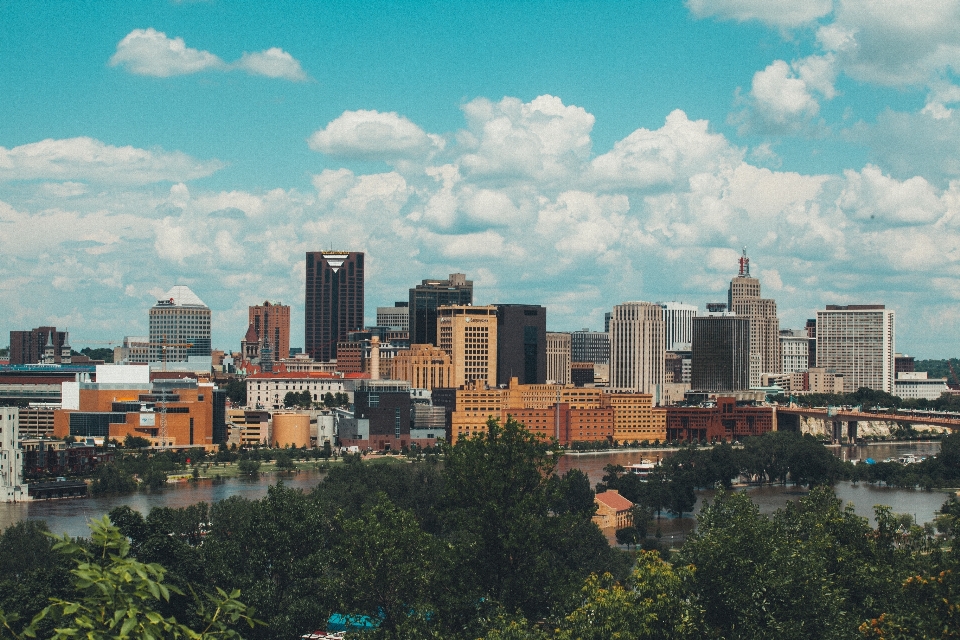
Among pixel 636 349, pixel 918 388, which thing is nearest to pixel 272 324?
pixel 636 349

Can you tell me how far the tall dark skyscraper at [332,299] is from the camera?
536ft

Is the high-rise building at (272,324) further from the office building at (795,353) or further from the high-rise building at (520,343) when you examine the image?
the office building at (795,353)

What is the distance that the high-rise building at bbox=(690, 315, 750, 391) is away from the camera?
14188 cm

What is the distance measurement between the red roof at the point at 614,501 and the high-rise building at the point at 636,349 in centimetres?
8751

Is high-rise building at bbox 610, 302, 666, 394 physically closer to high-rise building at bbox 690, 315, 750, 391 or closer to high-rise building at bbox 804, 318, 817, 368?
high-rise building at bbox 690, 315, 750, 391

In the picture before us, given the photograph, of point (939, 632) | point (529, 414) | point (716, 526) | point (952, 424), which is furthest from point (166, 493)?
point (952, 424)

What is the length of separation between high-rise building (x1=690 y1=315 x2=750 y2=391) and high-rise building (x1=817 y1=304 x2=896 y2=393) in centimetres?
1998

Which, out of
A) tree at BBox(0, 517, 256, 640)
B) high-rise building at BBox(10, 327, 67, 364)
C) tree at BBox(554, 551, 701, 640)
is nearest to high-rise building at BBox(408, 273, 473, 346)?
high-rise building at BBox(10, 327, 67, 364)

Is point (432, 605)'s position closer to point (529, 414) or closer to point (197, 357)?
point (529, 414)

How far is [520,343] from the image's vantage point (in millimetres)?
120625

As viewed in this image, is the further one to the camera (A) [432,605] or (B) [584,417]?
(B) [584,417]

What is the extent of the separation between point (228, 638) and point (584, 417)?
88.0m

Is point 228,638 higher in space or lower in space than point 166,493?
higher

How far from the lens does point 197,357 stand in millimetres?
152250
